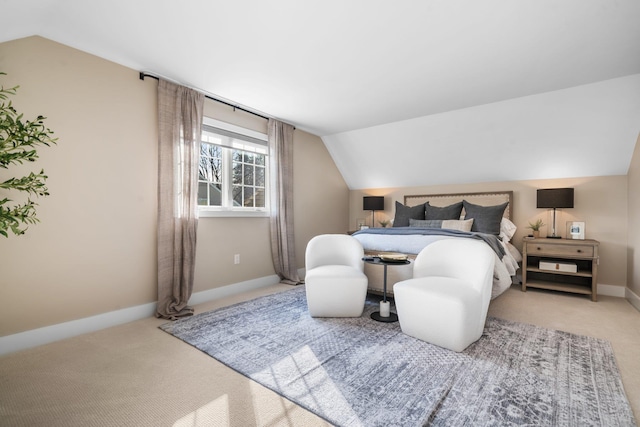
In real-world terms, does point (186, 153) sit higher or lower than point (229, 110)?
lower

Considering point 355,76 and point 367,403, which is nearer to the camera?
point 367,403

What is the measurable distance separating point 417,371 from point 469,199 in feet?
11.4

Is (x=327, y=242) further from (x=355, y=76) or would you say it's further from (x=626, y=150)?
(x=626, y=150)

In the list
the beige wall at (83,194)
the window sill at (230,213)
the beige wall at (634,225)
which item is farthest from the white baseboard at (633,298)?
the beige wall at (83,194)

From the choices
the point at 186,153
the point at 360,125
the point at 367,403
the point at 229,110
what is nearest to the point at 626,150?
the point at 360,125

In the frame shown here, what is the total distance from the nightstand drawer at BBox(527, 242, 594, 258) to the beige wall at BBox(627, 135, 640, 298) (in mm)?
426

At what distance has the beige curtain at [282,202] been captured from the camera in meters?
4.22

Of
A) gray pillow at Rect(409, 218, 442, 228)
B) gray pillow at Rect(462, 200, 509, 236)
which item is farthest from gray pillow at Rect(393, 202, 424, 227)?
gray pillow at Rect(462, 200, 509, 236)

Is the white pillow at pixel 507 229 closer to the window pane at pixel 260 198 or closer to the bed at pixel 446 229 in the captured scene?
the bed at pixel 446 229

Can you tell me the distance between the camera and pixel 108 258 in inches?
106

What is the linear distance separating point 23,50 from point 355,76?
2683mm

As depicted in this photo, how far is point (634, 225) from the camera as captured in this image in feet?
11.1

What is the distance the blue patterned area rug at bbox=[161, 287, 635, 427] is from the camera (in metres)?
1.50

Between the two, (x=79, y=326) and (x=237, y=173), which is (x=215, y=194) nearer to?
(x=237, y=173)
